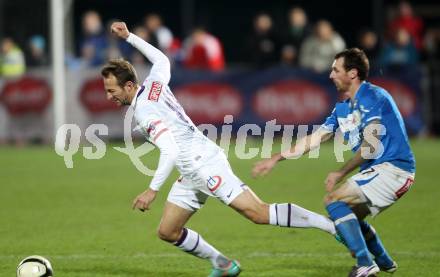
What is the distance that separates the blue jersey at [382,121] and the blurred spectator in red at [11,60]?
48.3 feet

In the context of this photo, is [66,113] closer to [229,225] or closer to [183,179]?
[229,225]

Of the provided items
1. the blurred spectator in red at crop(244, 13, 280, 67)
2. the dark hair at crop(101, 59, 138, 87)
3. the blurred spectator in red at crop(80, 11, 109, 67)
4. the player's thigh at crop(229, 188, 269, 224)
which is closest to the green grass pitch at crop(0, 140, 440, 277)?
the player's thigh at crop(229, 188, 269, 224)

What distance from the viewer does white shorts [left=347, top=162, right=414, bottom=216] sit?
7.29 metres

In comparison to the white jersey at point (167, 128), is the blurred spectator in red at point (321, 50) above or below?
below

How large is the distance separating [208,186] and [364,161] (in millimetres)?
1231

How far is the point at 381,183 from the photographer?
729 cm

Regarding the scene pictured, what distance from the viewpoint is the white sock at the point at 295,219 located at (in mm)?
7383

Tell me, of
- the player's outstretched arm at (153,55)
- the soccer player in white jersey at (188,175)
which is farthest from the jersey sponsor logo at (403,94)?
the soccer player in white jersey at (188,175)

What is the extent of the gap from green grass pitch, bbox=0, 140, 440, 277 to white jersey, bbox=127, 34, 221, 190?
3.58 feet

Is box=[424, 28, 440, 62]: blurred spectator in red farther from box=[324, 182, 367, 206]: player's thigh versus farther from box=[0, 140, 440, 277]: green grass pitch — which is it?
box=[324, 182, 367, 206]: player's thigh

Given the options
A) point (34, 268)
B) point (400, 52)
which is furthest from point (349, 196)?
point (400, 52)

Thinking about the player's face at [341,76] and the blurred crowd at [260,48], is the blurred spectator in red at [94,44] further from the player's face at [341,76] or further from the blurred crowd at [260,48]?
the player's face at [341,76]

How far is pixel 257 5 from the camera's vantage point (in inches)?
1037

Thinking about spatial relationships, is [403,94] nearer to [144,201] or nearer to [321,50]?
[321,50]
